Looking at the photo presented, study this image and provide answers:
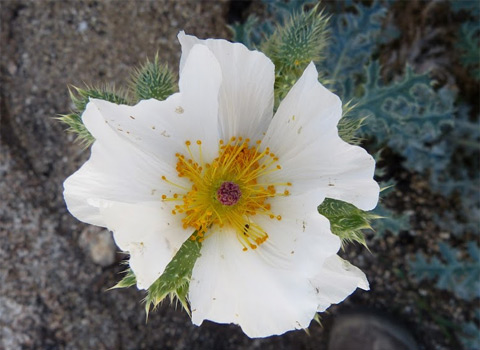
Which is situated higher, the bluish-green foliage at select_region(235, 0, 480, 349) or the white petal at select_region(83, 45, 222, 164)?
the white petal at select_region(83, 45, 222, 164)

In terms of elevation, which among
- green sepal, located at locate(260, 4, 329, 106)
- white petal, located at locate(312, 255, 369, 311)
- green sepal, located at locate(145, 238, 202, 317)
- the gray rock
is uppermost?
green sepal, located at locate(260, 4, 329, 106)

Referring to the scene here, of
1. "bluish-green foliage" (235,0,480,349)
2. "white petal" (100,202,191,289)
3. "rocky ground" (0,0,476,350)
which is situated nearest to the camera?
"white petal" (100,202,191,289)

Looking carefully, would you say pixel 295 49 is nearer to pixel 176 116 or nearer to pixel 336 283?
pixel 176 116

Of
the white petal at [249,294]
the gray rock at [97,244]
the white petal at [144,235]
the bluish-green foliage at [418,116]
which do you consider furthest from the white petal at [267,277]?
the gray rock at [97,244]

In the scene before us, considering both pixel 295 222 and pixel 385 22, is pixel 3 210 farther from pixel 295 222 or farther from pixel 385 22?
pixel 385 22

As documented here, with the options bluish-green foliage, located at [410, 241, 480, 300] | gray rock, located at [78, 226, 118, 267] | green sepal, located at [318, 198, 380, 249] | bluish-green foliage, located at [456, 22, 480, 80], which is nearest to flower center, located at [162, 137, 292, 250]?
green sepal, located at [318, 198, 380, 249]

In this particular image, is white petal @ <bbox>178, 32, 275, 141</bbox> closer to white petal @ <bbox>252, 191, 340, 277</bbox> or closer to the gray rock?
white petal @ <bbox>252, 191, 340, 277</bbox>

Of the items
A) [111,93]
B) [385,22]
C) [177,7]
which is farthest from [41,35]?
[385,22]

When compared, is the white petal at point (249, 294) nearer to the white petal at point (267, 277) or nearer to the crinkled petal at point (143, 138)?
the white petal at point (267, 277)
